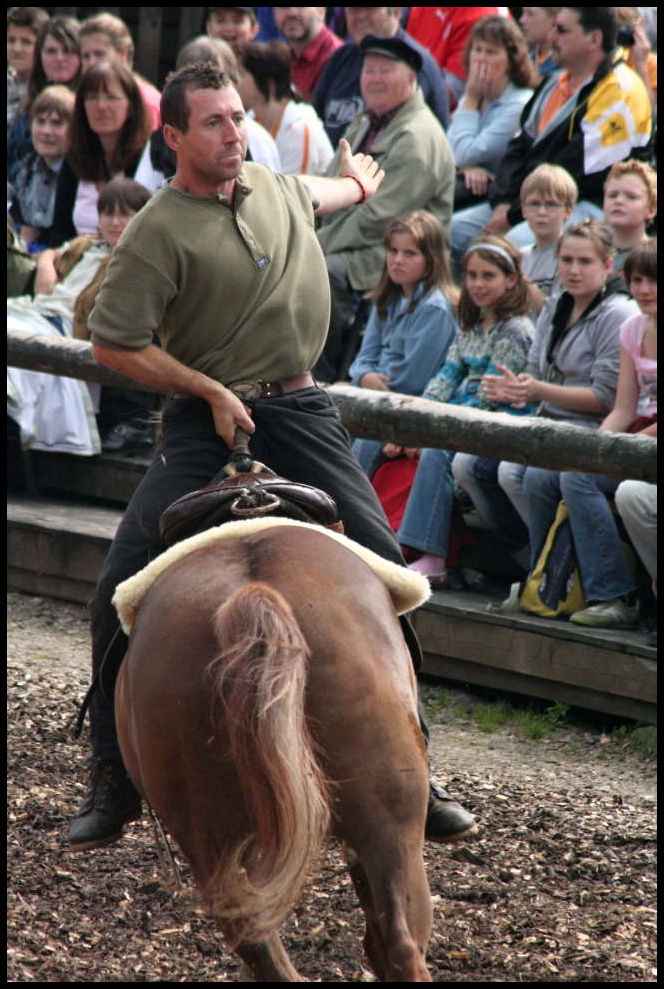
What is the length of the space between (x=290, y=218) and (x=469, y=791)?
2293 mm

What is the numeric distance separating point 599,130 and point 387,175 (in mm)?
1213

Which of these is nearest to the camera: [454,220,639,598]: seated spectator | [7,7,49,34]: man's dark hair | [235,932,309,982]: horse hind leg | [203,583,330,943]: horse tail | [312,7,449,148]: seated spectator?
[203,583,330,943]: horse tail

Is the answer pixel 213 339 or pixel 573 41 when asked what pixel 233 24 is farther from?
pixel 213 339

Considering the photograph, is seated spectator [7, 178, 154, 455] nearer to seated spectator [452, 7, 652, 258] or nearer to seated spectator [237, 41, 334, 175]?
seated spectator [237, 41, 334, 175]

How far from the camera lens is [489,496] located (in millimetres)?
6332

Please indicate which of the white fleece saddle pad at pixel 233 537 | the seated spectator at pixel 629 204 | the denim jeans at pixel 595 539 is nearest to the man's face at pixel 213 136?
the white fleece saddle pad at pixel 233 537

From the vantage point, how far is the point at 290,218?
4.10 m

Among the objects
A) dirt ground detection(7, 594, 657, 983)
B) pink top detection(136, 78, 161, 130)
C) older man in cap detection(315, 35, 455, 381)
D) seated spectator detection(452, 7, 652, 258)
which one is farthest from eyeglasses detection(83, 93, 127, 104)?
dirt ground detection(7, 594, 657, 983)

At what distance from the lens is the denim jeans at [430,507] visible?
21.0 feet

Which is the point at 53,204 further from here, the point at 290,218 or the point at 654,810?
the point at 654,810

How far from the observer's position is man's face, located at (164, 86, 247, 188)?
12.6ft

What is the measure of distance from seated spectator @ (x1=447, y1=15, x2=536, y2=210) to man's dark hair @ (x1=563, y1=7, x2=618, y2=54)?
0.75m

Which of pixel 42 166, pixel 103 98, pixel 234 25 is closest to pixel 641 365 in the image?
pixel 103 98

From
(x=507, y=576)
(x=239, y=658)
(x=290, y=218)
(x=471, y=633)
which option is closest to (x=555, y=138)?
(x=507, y=576)
